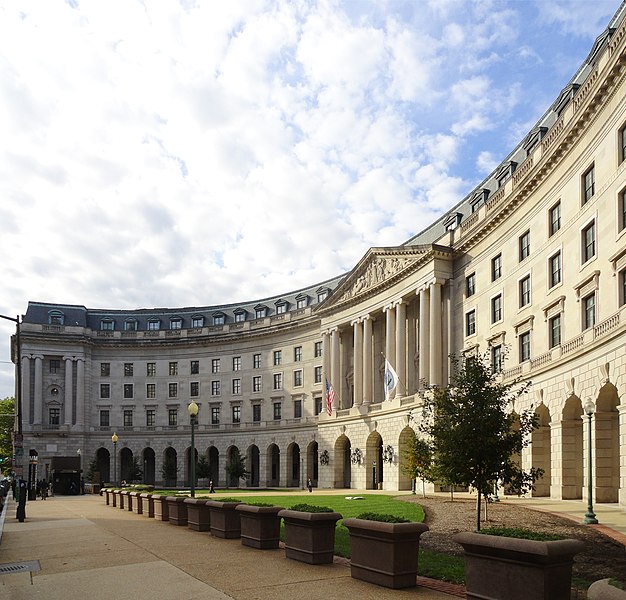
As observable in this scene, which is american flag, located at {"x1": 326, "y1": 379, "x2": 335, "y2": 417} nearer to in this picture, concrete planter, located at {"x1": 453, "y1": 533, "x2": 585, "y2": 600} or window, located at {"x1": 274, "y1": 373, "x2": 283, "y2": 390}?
window, located at {"x1": 274, "y1": 373, "x2": 283, "y2": 390}

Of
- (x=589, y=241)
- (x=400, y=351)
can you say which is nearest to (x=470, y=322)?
(x=400, y=351)

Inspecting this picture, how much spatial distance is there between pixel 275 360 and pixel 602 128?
6322 centimetres

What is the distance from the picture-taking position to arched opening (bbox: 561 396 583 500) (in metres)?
37.4

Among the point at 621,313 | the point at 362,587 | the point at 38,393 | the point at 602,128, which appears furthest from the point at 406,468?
the point at 38,393

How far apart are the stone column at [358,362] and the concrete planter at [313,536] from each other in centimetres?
5808

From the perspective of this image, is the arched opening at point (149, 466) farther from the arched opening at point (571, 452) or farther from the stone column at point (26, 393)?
the arched opening at point (571, 452)

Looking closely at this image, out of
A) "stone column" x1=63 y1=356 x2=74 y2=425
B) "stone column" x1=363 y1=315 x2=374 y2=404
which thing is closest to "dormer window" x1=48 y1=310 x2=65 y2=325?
"stone column" x1=63 y1=356 x2=74 y2=425

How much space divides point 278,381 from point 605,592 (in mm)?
86263

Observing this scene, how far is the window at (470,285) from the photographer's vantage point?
5575 centimetres

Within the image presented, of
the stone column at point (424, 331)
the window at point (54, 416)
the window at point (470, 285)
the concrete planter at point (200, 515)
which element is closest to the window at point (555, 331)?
the window at point (470, 285)

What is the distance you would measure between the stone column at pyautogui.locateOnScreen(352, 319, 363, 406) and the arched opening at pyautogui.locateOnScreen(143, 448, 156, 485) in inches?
1666

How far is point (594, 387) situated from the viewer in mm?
33312

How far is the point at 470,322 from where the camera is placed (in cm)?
5562

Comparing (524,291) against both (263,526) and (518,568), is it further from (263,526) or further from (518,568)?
(518,568)
